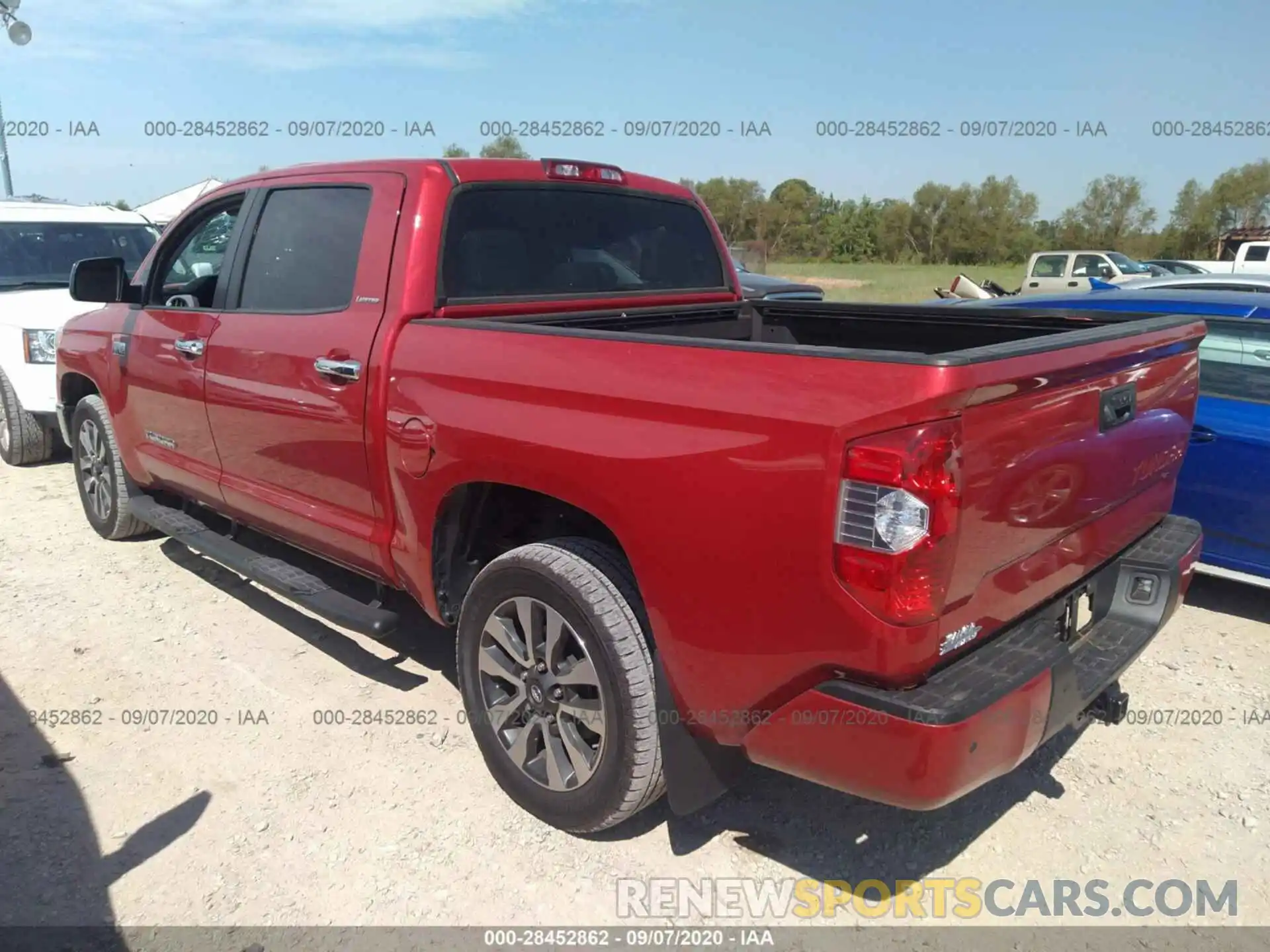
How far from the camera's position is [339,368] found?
319 cm

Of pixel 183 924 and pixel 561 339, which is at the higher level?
pixel 561 339

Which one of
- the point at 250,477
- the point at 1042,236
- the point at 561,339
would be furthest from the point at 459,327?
the point at 1042,236

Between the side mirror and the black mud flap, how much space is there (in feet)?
12.1

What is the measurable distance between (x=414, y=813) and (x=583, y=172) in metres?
2.47

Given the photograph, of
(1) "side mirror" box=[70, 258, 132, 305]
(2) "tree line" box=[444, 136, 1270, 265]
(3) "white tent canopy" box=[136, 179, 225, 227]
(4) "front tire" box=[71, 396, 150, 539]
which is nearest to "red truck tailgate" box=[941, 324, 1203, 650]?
(1) "side mirror" box=[70, 258, 132, 305]

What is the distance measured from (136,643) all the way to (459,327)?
2524mm

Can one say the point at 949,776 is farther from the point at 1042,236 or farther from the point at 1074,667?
the point at 1042,236

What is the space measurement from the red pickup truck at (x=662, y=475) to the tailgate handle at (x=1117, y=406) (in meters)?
0.01

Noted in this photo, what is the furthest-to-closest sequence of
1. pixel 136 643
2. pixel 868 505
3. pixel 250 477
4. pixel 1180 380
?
pixel 136 643 → pixel 250 477 → pixel 1180 380 → pixel 868 505

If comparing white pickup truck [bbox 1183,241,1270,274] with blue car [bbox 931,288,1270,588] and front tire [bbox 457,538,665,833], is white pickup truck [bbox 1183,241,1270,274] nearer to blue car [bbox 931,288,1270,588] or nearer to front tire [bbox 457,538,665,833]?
blue car [bbox 931,288,1270,588]

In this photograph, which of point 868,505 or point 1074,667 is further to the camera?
point 1074,667

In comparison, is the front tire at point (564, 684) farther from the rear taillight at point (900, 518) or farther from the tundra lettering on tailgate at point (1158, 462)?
the tundra lettering on tailgate at point (1158, 462)

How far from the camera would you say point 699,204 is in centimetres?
431

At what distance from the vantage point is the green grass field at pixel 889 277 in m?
26.8
